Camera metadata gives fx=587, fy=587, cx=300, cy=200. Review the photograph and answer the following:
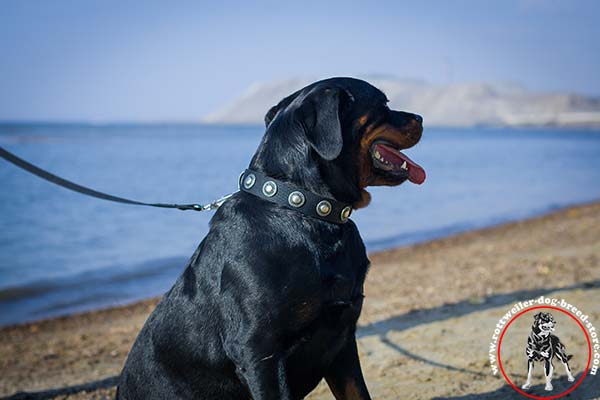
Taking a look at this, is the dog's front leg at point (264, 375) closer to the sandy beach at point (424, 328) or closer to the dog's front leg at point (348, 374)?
the dog's front leg at point (348, 374)

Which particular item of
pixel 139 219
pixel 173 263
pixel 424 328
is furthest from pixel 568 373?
pixel 139 219

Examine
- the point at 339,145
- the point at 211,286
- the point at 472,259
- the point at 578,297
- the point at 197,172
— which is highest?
the point at 339,145

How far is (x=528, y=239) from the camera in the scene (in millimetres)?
12016

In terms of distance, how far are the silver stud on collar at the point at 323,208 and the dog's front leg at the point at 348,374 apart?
2.48ft

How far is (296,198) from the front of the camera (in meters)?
2.87

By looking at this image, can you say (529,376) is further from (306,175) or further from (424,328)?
(306,175)

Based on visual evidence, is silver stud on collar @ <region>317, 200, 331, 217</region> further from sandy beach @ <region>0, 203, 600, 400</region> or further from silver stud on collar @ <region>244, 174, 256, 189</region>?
sandy beach @ <region>0, 203, 600, 400</region>

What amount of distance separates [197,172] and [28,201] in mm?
10938

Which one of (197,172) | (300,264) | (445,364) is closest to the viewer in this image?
(300,264)

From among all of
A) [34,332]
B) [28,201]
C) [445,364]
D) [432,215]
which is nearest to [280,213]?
[445,364]

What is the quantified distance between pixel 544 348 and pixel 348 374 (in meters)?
1.81

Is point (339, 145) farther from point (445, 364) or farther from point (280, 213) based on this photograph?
point (445, 364)

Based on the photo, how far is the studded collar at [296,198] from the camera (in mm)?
2877

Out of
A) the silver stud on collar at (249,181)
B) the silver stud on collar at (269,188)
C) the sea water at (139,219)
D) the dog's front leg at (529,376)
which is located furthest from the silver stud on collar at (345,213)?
the sea water at (139,219)
